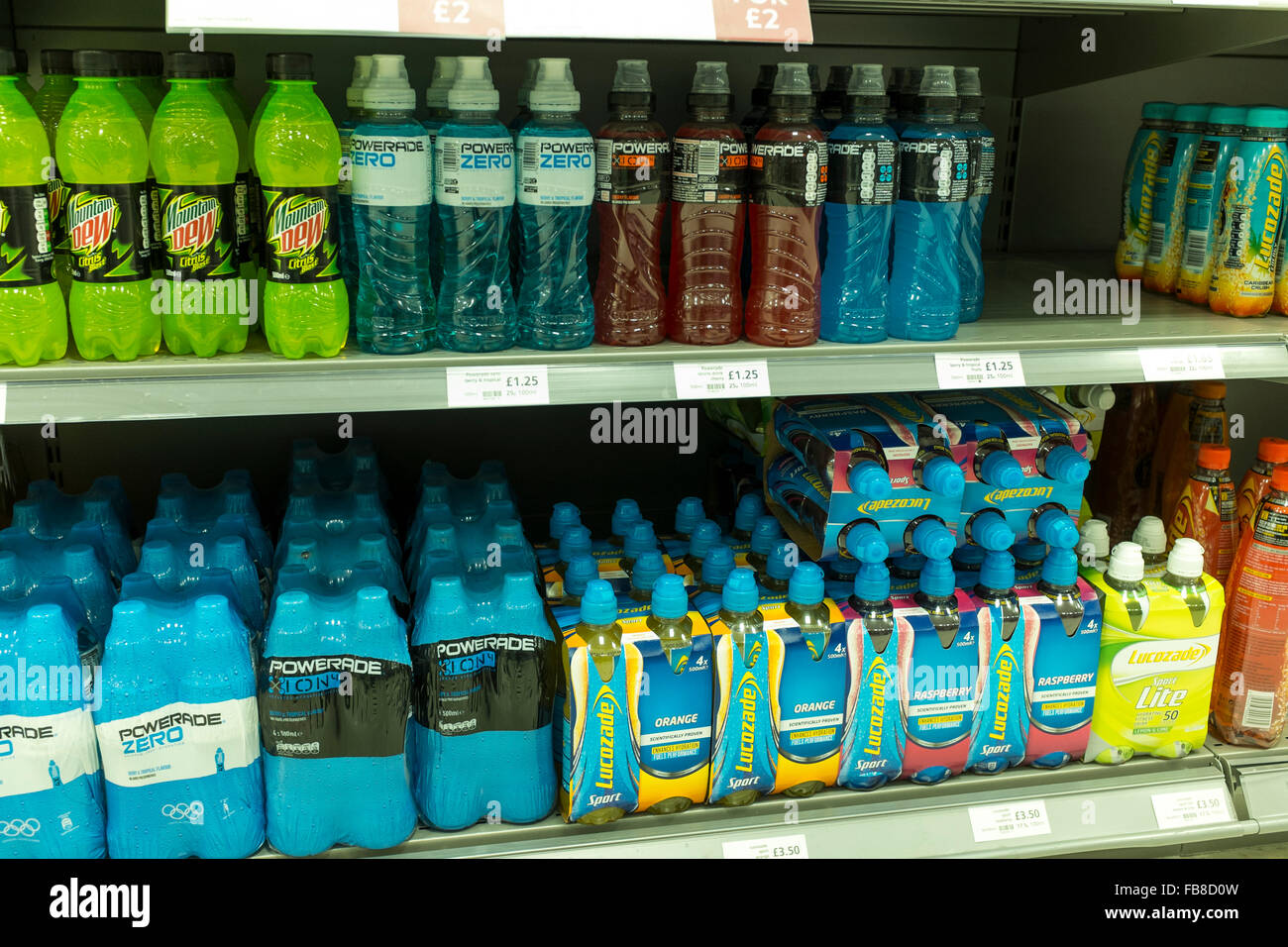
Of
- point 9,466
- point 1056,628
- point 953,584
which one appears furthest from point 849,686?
point 9,466

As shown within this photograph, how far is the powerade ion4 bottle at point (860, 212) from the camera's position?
1.58 meters

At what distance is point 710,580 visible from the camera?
5.72ft

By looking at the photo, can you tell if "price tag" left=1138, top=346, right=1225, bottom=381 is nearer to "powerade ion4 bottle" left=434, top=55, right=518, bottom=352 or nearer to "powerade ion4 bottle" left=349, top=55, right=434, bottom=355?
"powerade ion4 bottle" left=434, top=55, right=518, bottom=352

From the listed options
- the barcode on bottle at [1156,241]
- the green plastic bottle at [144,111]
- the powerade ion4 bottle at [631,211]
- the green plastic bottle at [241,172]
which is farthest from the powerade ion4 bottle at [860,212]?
the green plastic bottle at [144,111]

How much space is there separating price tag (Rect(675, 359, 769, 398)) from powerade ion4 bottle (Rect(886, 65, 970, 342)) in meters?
0.29

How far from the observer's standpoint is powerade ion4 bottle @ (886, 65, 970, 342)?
1.60 m

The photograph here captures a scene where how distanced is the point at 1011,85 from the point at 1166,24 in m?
0.48

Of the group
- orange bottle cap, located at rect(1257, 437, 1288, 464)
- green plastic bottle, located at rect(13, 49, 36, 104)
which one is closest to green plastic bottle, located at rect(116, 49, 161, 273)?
green plastic bottle, located at rect(13, 49, 36, 104)

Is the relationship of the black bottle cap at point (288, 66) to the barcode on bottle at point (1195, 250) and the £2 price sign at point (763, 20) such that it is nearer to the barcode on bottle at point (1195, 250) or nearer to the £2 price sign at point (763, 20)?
the £2 price sign at point (763, 20)

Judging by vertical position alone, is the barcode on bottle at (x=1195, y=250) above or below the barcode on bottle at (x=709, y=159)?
below

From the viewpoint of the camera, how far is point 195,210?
1410mm

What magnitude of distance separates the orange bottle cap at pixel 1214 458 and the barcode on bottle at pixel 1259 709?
0.40 meters

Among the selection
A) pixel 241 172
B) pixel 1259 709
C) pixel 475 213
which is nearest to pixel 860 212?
pixel 475 213
